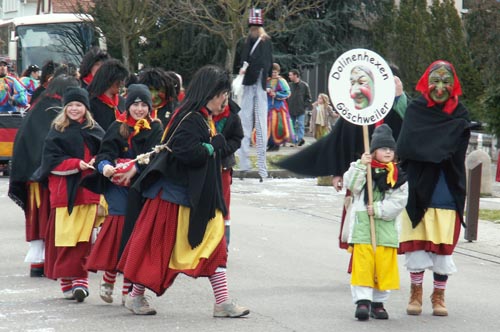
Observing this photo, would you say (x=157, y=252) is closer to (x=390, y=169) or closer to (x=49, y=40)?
(x=390, y=169)

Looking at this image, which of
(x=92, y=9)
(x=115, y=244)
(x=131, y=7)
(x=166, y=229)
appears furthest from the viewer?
(x=92, y=9)

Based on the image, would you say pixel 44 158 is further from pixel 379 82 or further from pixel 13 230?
pixel 13 230

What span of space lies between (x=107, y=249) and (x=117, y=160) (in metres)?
0.65

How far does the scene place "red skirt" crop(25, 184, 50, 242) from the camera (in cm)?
1033

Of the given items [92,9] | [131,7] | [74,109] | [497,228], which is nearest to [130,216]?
[74,109]

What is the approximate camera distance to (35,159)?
1048cm

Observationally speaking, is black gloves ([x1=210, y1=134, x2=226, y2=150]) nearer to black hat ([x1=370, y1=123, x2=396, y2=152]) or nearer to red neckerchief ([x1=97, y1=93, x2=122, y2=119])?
black hat ([x1=370, y1=123, x2=396, y2=152])

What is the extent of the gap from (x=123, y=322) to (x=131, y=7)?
24.5 metres

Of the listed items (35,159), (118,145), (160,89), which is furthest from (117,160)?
(35,159)

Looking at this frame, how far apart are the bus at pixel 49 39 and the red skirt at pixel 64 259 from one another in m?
26.7

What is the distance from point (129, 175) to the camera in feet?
28.5

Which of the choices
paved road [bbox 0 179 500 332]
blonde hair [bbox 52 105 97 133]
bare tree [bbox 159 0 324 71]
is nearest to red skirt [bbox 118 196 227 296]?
paved road [bbox 0 179 500 332]

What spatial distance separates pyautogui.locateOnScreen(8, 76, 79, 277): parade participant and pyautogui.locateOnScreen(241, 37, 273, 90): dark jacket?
7459 mm

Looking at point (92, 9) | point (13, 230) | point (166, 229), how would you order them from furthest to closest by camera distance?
point (92, 9) → point (13, 230) → point (166, 229)
